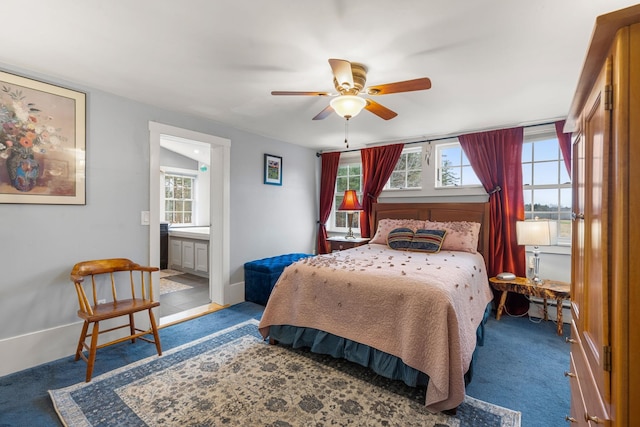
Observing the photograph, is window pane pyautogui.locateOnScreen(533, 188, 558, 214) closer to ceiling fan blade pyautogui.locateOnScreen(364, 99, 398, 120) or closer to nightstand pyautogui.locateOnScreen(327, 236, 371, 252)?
nightstand pyautogui.locateOnScreen(327, 236, 371, 252)

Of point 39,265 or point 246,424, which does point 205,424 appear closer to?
point 246,424

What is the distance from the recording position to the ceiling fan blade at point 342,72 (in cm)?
181

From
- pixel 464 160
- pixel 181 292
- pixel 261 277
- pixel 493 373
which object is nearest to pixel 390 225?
pixel 464 160

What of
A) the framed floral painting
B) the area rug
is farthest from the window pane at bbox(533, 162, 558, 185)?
the framed floral painting

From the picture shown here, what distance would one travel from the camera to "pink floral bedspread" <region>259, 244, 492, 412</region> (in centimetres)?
186

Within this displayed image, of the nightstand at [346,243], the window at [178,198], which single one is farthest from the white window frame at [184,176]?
the nightstand at [346,243]

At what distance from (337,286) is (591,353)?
161cm

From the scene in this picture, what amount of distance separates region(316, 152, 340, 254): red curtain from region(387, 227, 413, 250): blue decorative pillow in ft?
5.87

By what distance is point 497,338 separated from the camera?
299 centimetres

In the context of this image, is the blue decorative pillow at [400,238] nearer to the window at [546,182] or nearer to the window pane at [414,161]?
the window pane at [414,161]

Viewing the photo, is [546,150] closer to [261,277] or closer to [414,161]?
[414,161]

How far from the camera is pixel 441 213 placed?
4.10 metres

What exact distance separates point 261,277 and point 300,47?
279 cm

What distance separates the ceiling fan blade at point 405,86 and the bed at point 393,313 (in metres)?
1.33
